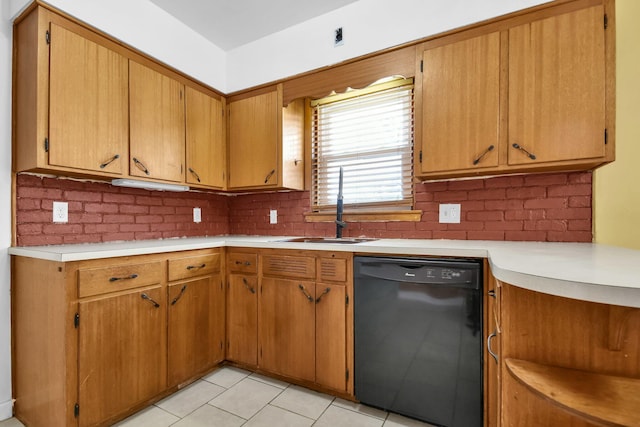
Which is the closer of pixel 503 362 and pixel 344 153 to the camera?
pixel 503 362

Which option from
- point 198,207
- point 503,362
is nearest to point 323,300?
point 503,362

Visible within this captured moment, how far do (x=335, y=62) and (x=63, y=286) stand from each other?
2094 millimetres

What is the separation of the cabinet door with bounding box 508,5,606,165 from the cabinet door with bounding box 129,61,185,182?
223 cm

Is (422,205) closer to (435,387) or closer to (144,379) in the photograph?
(435,387)

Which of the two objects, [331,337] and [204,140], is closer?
[331,337]

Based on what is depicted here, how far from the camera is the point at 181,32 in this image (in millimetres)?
2314

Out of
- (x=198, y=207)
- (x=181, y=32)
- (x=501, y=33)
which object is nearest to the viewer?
(x=501, y=33)

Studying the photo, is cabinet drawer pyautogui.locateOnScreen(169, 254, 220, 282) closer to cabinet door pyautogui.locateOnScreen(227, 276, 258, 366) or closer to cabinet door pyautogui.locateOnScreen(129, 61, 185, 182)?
cabinet door pyautogui.locateOnScreen(227, 276, 258, 366)

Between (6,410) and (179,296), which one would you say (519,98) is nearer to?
(179,296)

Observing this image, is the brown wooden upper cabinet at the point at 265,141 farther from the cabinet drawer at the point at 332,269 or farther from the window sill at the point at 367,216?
the cabinet drawer at the point at 332,269

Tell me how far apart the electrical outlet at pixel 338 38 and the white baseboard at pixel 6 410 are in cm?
300

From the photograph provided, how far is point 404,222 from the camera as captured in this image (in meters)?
2.23

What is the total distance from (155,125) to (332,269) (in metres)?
1.60

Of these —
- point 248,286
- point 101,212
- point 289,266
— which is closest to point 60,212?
point 101,212
